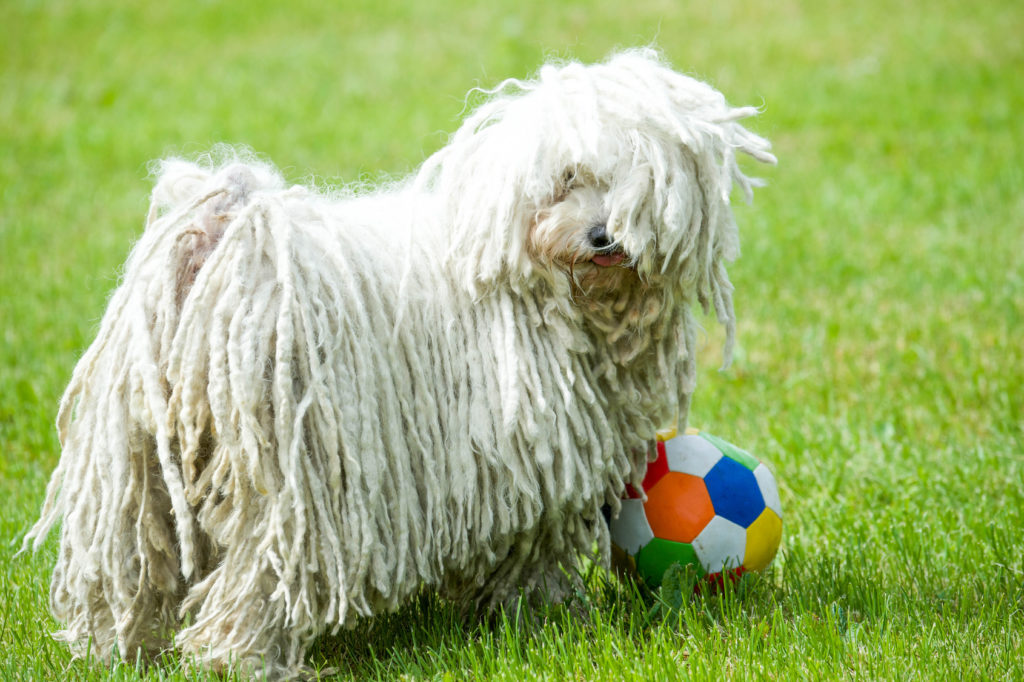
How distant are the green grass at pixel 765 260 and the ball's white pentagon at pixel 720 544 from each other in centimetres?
11

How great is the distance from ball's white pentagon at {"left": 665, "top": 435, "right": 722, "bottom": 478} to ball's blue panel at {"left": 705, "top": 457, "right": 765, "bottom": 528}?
3 centimetres

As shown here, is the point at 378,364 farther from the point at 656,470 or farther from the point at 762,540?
the point at 762,540

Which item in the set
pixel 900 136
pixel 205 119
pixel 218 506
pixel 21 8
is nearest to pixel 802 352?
pixel 218 506

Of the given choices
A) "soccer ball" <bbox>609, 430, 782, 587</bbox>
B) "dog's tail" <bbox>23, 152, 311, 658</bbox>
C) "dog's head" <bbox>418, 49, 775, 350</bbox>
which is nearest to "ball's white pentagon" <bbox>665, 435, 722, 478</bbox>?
"soccer ball" <bbox>609, 430, 782, 587</bbox>

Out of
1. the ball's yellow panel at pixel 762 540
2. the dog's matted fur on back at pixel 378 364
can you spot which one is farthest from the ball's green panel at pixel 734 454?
the dog's matted fur on back at pixel 378 364

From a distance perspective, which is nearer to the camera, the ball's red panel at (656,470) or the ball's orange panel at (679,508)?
the ball's orange panel at (679,508)

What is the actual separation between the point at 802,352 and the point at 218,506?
383 centimetres

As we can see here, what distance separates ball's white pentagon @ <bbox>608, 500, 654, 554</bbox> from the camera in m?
3.62

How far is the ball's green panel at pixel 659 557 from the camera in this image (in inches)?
141

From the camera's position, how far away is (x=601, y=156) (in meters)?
3.04

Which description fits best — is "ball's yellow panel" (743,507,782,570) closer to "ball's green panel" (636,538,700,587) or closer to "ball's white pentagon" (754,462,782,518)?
"ball's white pentagon" (754,462,782,518)

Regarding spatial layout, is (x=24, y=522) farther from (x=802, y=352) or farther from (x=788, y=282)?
(x=788, y=282)

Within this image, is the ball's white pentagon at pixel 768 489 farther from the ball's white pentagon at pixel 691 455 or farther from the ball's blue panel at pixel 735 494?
the ball's white pentagon at pixel 691 455

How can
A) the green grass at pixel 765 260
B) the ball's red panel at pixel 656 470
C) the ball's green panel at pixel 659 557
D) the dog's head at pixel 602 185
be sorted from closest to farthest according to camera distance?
1. the dog's head at pixel 602 185
2. the green grass at pixel 765 260
3. the ball's green panel at pixel 659 557
4. the ball's red panel at pixel 656 470
